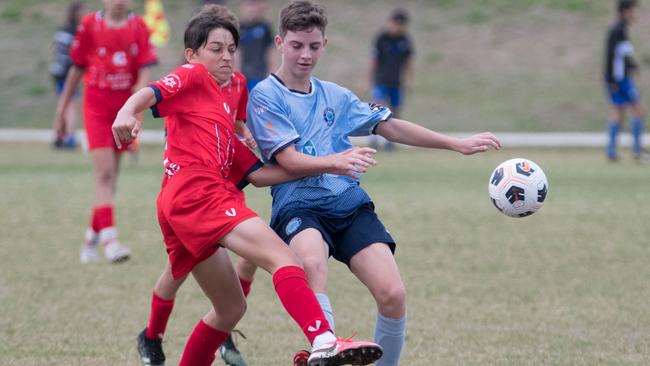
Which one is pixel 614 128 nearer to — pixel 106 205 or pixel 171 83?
pixel 106 205

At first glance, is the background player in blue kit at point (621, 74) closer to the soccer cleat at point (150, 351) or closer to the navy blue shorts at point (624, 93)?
the navy blue shorts at point (624, 93)

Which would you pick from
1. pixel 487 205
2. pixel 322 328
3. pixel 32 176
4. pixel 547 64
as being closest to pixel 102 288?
pixel 322 328

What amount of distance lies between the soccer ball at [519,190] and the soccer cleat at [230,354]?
1.34m

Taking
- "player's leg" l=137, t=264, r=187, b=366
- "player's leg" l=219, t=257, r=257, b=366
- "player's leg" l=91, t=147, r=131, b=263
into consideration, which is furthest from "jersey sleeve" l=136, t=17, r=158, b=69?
"player's leg" l=137, t=264, r=187, b=366

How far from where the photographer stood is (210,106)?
4.26 metres

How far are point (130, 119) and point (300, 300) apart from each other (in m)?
0.89

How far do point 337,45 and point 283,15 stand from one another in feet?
65.4

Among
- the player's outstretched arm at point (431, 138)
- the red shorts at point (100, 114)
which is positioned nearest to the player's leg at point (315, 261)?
the player's outstretched arm at point (431, 138)

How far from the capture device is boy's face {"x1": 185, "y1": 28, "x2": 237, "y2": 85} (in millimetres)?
4348

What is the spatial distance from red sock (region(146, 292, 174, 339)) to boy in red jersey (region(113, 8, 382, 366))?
0.32 m

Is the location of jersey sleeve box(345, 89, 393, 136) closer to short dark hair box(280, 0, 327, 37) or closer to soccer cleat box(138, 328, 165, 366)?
short dark hair box(280, 0, 327, 37)

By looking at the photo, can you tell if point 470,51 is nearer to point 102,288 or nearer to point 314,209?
point 102,288

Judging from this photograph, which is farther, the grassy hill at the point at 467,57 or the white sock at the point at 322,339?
the grassy hill at the point at 467,57

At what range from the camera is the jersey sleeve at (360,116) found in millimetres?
4578
